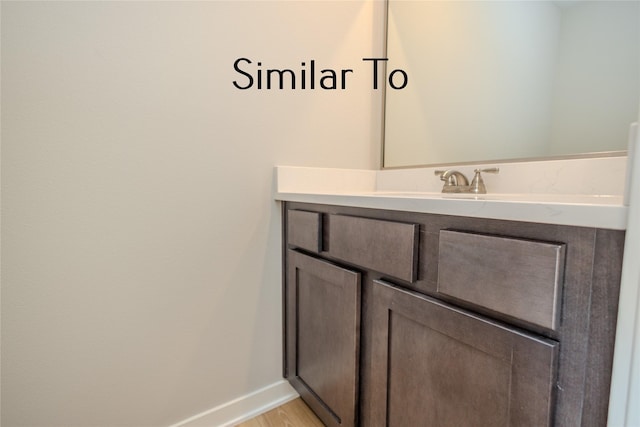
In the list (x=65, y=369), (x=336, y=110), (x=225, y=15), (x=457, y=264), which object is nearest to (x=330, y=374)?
(x=457, y=264)

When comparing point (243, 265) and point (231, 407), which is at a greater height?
point (243, 265)

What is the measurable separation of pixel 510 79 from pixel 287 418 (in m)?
1.44

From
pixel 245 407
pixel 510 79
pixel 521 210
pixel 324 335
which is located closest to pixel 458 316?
pixel 521 210

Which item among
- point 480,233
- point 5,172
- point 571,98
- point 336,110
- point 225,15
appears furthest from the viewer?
point 336,110

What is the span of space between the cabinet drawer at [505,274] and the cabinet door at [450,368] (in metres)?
0.04

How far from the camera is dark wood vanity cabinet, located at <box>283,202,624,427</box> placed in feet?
1.35

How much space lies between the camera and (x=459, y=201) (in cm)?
54

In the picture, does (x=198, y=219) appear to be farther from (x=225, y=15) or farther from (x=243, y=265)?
(x=225, y=15)

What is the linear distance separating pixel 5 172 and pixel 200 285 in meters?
0.58

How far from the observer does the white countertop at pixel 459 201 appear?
15.6 inches

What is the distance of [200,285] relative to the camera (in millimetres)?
1031

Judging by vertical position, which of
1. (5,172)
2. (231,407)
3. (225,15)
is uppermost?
(225,15)

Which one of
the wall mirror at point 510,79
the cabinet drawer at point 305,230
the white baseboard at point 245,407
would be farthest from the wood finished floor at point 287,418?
the wall mirror at point 510,79

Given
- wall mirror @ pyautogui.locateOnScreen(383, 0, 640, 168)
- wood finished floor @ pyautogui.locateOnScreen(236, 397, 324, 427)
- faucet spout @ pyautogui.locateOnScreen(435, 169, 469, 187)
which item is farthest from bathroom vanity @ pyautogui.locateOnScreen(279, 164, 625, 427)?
wall mirror @ pyautogui.locateOnScreen(383, 0, 640, 168)
